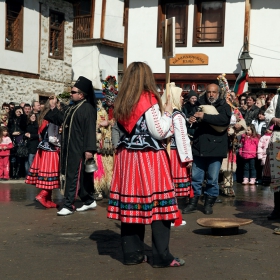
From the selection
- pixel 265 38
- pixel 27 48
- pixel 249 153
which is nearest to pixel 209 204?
pixel 249 153

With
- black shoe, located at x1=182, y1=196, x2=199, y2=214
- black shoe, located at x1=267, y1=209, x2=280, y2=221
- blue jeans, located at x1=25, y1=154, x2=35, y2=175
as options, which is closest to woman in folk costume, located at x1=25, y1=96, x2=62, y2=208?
black shoe, located at x1=182, y1=196, x2=199, y2=214

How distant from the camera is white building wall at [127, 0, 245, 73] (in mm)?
23047

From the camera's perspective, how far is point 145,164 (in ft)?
20.5

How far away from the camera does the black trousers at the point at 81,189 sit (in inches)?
384

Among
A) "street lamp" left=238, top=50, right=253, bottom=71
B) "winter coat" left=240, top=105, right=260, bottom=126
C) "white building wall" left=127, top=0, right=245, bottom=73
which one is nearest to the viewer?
"winter coat" left=240, top=105, right=260, bottom=126

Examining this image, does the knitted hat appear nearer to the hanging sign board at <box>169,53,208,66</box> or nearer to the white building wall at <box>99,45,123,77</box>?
the hanging sign board at <box>169,53,208,66</box>

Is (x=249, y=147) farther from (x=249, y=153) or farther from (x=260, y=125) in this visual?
(x=260, y=125)

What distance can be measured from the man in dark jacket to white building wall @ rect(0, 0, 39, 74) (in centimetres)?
1708

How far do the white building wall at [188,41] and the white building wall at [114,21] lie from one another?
10063 mm

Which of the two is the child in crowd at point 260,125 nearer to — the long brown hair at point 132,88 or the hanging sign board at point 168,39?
the hanging sign board at point 168,39

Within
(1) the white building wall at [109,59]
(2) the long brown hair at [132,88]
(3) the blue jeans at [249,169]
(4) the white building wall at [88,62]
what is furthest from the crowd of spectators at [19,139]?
(1) the white building wall at [109,59]

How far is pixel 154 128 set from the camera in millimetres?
6168

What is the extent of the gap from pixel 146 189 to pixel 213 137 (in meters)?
3.79

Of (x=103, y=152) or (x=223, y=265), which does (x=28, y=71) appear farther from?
(x=223, y=265)
